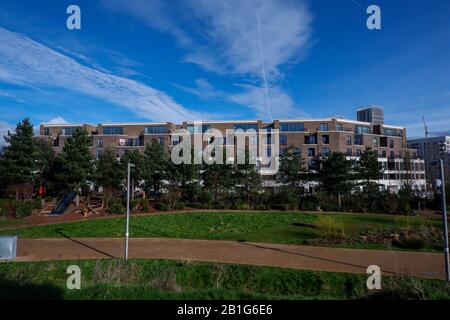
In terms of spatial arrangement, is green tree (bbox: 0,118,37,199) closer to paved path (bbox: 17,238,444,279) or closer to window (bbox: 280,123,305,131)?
paved path (bbox: 17,238,444,279)

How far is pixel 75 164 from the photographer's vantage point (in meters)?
31.2

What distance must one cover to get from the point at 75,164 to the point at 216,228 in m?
17.4

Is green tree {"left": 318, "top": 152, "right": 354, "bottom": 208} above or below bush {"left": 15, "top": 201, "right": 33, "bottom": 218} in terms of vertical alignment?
above

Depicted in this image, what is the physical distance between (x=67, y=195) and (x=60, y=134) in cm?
4435

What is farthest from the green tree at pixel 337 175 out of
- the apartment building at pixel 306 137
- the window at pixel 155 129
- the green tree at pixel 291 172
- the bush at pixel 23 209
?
the window at pixel 155 129

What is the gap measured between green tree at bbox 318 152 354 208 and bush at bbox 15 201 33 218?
30.3 metres

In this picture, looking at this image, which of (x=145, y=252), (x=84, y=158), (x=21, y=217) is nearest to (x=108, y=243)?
(x=145, y=252)

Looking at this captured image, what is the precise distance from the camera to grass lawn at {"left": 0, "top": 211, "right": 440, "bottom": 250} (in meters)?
19.2

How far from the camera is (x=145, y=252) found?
15.1 metres

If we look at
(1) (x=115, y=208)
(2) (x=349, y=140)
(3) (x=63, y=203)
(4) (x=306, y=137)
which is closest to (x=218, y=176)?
(1) (x=115, y=208)

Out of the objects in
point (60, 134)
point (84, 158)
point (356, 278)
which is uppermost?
point (60, 134)

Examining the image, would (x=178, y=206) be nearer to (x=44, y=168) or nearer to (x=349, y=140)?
(x=44, y=168)

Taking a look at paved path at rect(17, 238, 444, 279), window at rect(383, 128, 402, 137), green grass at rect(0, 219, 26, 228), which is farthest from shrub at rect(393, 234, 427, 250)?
window at rect(383, 128, 402, 137)
